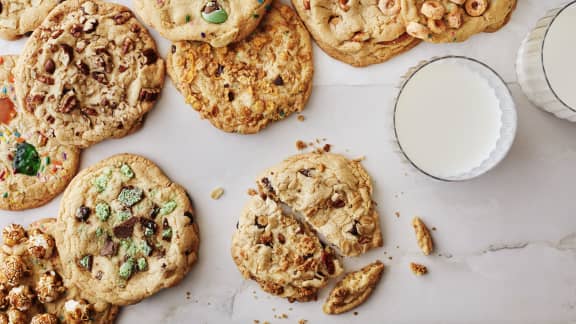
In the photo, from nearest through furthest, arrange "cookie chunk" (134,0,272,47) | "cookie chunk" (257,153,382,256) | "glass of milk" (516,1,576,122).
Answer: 1. "glass of milk" (516,1,576,122)
2. "cookie chunk" (134,0,272,47)
3. "cookie chunk" (257,153,382,256)

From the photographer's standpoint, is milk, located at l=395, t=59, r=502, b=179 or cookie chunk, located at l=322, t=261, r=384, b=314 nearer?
milk, located at l=395, t=59, r=502, b=179

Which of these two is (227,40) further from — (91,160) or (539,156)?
(539,156)

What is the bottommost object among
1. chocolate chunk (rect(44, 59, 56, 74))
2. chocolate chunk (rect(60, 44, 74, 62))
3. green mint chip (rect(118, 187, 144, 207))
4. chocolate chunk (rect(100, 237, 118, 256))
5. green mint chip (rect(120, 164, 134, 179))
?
chocolate chunk (rect(100, 237, 118, 256))

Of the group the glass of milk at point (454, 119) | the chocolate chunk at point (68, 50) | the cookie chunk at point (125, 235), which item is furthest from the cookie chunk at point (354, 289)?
the chocolate chunk at point (68, 50)

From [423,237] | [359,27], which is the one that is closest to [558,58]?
[359,27]

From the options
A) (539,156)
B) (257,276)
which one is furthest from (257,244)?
(539,156)

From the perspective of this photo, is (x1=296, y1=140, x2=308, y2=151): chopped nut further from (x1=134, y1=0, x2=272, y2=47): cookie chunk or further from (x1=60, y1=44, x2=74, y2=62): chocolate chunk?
(x1=60, y1=44, x2=74, y2=62): chocolate chunk

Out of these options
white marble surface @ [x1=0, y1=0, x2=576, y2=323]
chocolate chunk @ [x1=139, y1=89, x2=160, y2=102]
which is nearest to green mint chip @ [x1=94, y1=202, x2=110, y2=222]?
white marble surface @ [x1=0, y1=0, x2=576, y2=323]
